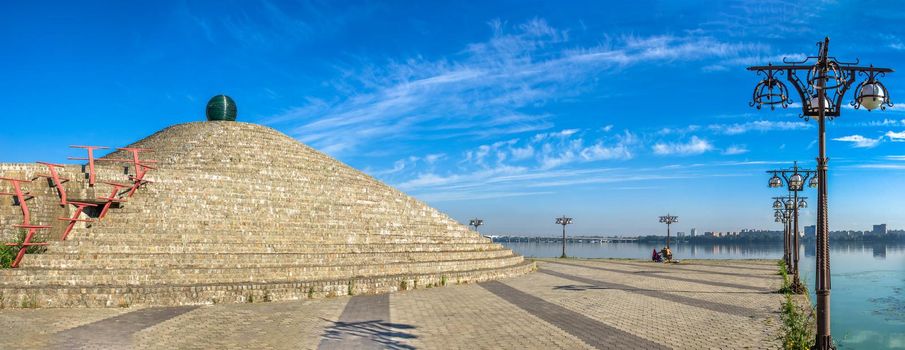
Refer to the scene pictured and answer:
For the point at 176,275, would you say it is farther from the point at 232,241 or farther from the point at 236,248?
the point at 232,241

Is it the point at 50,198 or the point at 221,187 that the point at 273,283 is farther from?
the point at 50,198

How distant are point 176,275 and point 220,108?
1972 centimetres

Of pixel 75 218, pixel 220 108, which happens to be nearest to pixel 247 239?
pixel 75 218

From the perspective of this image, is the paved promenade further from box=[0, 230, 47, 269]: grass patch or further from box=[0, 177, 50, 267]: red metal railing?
box=[0, 230, 47, 269]: grass patch

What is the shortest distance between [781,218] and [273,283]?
121 feet

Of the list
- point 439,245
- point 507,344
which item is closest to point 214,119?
point 439,245

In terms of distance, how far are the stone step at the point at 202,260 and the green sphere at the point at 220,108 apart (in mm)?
18433

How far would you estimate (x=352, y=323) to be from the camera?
1219 cm

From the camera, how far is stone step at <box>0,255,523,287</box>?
14773 mm

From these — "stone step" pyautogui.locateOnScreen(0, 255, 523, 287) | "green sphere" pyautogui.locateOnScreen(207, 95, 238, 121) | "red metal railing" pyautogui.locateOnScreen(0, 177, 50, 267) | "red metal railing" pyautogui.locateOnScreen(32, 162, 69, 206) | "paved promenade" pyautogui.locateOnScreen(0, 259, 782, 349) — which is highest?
"green sphere" pyautogui.locateOnScreen(207, 95, 238, 121)

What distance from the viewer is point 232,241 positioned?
18250 mm

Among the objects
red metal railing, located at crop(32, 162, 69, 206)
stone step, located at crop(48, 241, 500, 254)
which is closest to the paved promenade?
stone step, located at crop(48, 241, 500, 254)

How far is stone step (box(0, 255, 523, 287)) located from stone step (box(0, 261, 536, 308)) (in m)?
0.70

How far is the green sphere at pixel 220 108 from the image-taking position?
1297 inches
